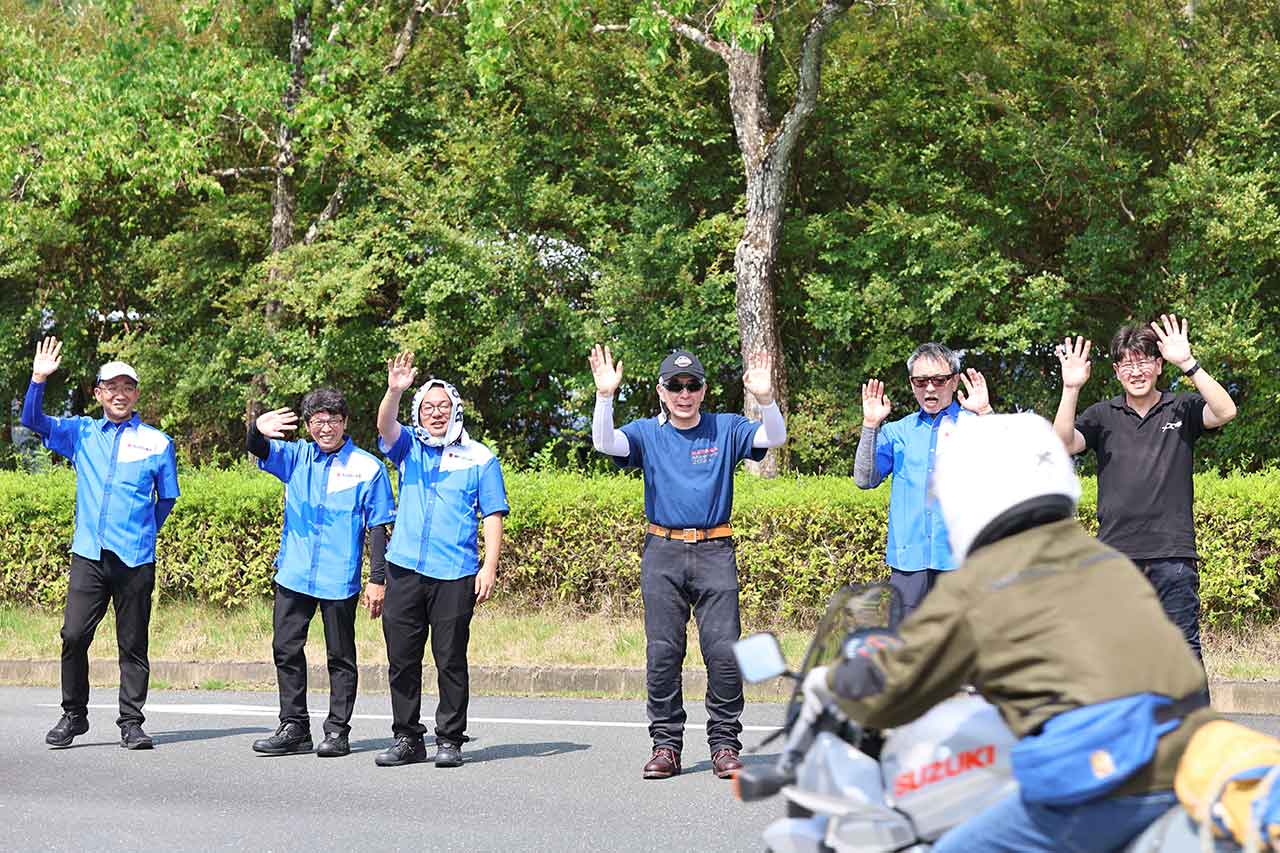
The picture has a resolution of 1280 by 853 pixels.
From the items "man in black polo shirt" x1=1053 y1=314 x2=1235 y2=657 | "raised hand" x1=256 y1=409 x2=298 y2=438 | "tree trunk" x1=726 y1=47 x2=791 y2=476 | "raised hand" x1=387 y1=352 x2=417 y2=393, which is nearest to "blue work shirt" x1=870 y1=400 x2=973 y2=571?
"man in black polo shirt" x1=1053 y1=314 x2=1235 y2=657

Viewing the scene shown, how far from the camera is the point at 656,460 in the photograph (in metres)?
7.76

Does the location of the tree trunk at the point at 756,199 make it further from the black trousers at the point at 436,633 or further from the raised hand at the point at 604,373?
the raised hand at the point at 604,373

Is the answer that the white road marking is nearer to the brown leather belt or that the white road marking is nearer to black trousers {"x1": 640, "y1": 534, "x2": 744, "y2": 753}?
black trousers {"x1": 640, "y1": 534, "x2": 744, "y2": 753}

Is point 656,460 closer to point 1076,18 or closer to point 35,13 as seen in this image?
point 1076,18

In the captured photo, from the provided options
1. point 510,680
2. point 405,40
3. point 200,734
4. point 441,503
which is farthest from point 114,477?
point 405,40

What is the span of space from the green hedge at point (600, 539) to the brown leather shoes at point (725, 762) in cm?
417

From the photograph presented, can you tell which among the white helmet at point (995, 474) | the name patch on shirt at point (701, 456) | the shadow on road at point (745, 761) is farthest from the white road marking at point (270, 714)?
the white helmet at point (995, 474)

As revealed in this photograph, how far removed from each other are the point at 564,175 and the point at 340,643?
35.0 feet

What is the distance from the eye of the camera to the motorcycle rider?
3.10 m

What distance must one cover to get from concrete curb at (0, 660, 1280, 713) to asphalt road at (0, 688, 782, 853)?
3.02 ft

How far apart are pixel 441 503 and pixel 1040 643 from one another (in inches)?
206

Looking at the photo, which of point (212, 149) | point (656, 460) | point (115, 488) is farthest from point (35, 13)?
point (656, 460)

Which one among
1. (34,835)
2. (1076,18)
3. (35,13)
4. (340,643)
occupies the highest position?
(35,13)

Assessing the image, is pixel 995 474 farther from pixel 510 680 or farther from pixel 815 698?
pixel 510 680
